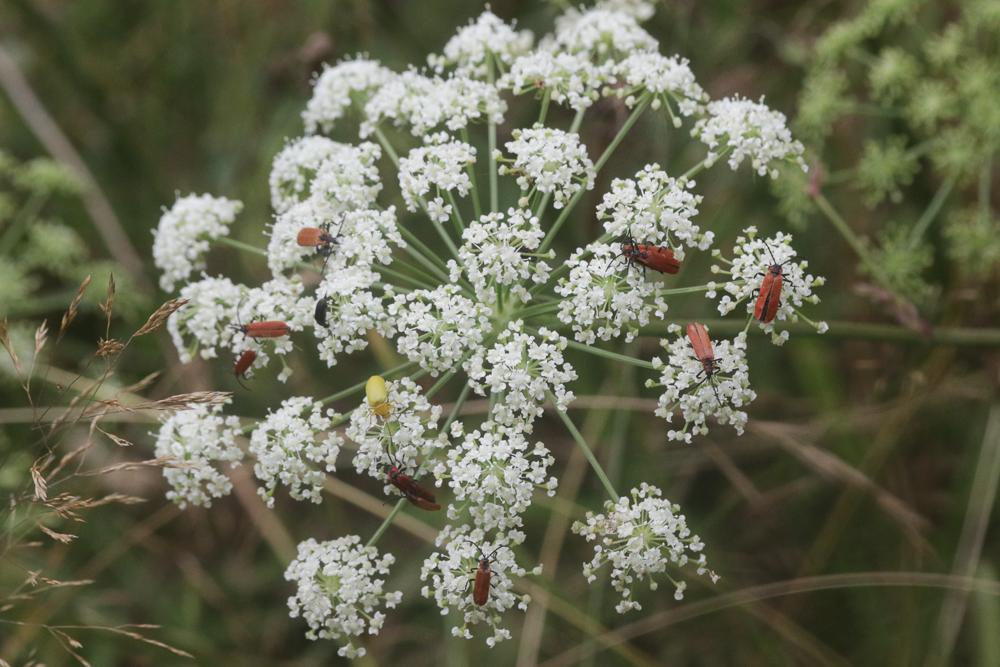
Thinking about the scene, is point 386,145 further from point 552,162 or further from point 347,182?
point 552,162

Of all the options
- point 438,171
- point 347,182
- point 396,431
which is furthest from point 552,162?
point 396,431

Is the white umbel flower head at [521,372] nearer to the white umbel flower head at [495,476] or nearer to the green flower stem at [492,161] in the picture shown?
the white umbel flower head at [495,476]

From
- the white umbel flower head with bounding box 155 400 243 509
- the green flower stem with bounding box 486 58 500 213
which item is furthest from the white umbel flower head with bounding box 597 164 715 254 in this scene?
the white umbel flower head with bounding box 155 400 243 509

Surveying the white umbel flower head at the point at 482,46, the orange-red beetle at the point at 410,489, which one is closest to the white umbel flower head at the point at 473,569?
the orange-red beetle at the point at 410,489

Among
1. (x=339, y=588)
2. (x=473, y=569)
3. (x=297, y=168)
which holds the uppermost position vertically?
(x=297, y=168)

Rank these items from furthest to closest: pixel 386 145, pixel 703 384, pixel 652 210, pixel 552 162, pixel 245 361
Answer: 1. pixel 386 145
2. pixel 245 361
3. pixel 552 162
4. pixel 652 210
5. pixel 703 384

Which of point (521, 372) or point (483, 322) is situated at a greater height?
point (483, 322)
